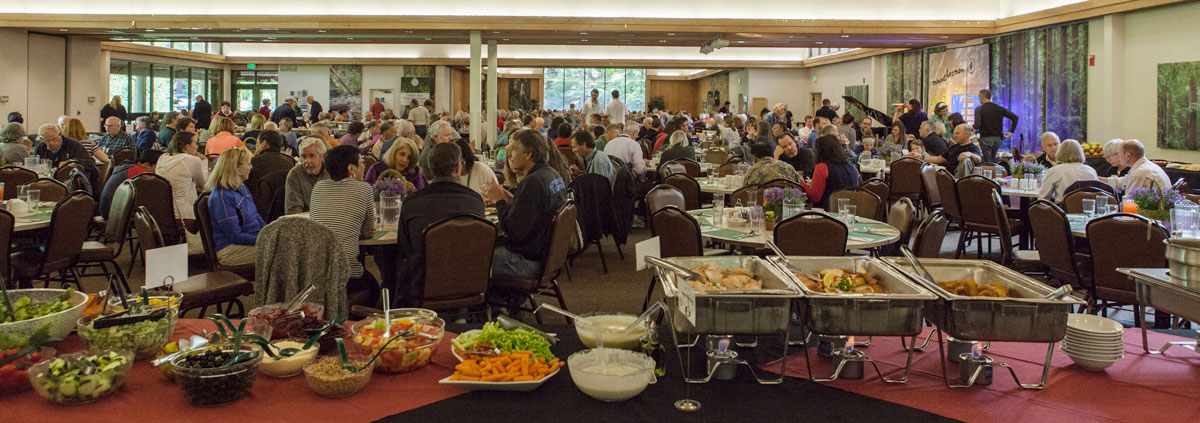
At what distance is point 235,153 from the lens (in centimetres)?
516

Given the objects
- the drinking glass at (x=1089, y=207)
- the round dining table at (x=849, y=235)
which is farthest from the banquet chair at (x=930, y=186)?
the round dining table at (x=849, y=235)

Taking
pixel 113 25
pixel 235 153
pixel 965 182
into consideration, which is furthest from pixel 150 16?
pixel 965 182

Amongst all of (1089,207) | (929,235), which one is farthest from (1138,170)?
(929,235)

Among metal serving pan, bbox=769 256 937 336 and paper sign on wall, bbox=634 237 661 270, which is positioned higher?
paper sign on wall, bbox=634 237 661 270

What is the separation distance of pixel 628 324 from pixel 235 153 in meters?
3.58

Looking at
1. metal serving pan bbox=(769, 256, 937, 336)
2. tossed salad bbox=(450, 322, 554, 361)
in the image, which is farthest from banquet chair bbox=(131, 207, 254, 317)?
metal serving pan bbox=(769, 256, 937, 336)

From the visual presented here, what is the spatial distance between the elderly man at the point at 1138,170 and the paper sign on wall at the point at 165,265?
20.6 feet

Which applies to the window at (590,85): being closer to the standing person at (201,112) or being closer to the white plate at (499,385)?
the standing person at (201,112)

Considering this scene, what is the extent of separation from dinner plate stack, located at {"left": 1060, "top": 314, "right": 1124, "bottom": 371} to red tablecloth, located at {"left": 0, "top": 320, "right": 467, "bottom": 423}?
168 cm

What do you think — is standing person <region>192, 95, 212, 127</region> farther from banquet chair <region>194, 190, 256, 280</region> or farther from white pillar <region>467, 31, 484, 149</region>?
banquet chair <region>194, 190, 256, 280</region>

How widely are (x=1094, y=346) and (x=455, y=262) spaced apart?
293cm

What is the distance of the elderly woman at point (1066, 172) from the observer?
6801 millimetres

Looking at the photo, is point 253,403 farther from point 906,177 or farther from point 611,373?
point 906,177

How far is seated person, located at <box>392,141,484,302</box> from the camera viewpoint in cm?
454
